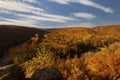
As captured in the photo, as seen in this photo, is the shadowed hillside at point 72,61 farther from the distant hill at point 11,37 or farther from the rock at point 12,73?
the distant hill at point 11,37

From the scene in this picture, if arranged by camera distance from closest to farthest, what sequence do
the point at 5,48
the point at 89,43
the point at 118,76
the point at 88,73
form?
the point at 118,76 < the point at 88,73 < the point at 89,43 < the point at 5,48

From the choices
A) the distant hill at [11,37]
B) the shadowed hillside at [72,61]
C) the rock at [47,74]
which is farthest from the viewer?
the distant hill at [11,37]

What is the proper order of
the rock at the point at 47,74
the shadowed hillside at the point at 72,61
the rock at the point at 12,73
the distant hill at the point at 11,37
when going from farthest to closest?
the distant hill at the point at 11,37 → the rock at the point at 12,73 → the rock at the point at 47,74 → the shadowed hillside at the point at 72,61

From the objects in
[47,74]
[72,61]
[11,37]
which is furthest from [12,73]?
[11,37]

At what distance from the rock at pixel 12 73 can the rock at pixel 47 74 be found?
1137mm

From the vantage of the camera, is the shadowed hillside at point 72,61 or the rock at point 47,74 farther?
the rock at point 47,74

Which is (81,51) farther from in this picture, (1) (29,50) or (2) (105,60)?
(2) (105,60)

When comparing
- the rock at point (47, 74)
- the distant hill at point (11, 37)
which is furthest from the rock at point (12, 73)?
the distant hill at point (11, 37)

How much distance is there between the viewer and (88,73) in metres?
12.4

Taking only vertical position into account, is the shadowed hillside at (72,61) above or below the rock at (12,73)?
above

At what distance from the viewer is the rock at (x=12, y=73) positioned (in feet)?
44.2

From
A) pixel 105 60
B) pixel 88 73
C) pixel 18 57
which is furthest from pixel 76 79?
pixel 18 57

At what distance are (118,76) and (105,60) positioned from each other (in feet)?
3.66

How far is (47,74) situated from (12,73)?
6.33ft
